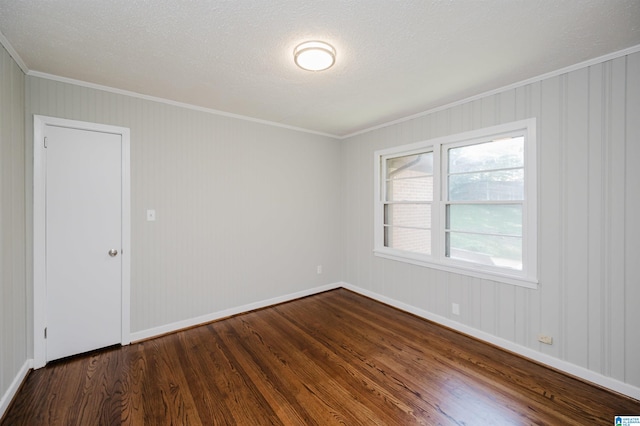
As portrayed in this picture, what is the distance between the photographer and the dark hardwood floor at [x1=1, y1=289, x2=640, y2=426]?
73.7 inches

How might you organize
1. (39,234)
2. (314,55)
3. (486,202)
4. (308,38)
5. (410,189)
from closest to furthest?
(308,38), (314,55), (39,234), (486,202), (410,189)

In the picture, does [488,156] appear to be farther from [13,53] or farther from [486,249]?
[13,53]

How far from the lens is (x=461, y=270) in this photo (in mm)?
3088

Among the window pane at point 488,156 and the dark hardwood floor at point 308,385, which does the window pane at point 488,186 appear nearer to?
the window pane at point 488,156

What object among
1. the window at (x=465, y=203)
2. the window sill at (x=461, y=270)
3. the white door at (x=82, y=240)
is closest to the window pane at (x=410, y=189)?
the window at (x=465, y=203)

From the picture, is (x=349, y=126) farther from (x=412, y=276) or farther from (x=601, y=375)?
(x=601, y=375)

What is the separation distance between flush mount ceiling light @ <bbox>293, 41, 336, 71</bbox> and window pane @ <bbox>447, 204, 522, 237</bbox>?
2158 mm

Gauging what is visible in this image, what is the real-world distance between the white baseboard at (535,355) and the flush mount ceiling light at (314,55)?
9.90 feet

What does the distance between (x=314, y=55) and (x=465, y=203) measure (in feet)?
7.40

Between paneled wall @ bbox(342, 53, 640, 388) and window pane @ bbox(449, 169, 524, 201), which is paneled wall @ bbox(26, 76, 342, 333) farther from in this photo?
paneled wall @ bbox(342, 53, 640, 388)

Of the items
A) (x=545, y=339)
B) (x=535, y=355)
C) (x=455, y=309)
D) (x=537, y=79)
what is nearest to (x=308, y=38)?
(x=537, y=79)

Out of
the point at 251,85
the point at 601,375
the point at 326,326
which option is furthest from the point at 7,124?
the point at 601,375

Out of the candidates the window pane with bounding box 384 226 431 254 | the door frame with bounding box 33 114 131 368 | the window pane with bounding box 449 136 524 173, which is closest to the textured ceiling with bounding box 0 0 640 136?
the door frame with bounding box 33 114 131 368

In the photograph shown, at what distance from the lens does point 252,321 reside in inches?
134
